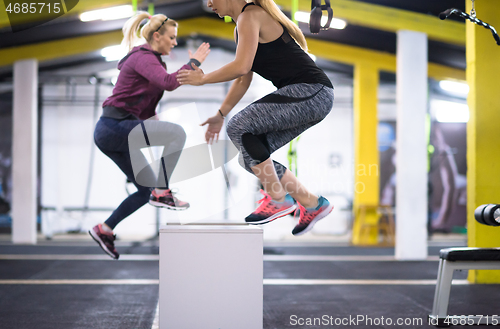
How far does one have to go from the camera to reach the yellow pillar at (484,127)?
4.30 m

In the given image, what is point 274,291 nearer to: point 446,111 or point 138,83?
point 138,83

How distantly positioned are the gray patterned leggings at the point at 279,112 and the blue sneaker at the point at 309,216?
1.18 ft

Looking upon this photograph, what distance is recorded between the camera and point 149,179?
223 cm

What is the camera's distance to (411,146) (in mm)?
5789

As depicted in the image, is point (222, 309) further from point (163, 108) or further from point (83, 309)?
point (163, 108)

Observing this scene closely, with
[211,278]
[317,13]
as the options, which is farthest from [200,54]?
[211,278]

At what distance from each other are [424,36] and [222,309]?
16.6 ft

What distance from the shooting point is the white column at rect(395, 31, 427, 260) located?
19.0ft

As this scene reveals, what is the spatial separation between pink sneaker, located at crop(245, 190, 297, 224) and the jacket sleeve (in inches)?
26.2

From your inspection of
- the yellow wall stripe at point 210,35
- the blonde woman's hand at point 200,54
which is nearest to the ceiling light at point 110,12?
the yellow wall stripe at point 210,35

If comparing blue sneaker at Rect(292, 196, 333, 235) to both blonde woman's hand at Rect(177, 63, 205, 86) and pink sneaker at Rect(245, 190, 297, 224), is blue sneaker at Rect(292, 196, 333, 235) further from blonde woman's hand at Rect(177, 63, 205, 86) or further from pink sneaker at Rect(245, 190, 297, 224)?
blonde woman's hand at Rect(177, 63, 205, 86)

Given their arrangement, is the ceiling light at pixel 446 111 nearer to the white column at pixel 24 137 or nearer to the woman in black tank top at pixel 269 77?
the white column at pixel 24 137

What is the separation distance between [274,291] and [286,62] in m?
2.46

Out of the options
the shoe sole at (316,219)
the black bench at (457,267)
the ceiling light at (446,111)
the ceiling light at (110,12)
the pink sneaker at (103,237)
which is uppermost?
the ceiling light at (110,12)
